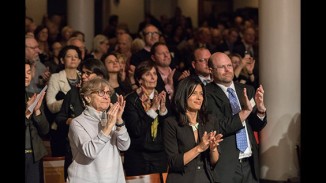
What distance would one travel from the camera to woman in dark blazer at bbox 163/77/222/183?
6.77m

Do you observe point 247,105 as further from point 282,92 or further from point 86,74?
point 282,92

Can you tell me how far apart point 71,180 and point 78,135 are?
1.18 ft

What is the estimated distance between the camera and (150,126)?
8156mm

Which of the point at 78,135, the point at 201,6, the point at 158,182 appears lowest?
the point at 158,182

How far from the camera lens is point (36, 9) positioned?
15.3m

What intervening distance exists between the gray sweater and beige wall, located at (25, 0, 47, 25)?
27.1 feet

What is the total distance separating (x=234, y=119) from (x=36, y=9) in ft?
28.8

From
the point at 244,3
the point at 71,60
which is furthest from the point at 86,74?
the point at 244,3

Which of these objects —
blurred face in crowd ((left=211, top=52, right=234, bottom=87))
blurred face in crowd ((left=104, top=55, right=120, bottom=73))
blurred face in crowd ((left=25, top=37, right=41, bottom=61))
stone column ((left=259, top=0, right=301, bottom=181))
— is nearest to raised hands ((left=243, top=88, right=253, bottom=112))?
blurred face in crowd ((left=211, top=52, right=234, bottom=87))
